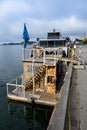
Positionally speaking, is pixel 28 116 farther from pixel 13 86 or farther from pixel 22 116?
pixel 13 86

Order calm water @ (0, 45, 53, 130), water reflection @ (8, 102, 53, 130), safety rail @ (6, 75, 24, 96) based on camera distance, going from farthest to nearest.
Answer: safety rail @ (6, 75, 24, 96)
water reflection @ (8, 102, 53, 130)
calm water @ (0, 45, 53, 130)

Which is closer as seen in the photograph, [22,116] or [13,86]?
[22,116]

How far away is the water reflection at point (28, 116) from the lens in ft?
48.0

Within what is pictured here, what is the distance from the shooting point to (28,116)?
16.5m

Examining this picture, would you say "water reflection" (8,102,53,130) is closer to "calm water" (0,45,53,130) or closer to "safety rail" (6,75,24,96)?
"calm water" (0,45,53,130)

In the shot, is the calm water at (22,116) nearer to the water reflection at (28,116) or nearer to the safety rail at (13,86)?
the water reflection at (28,116)

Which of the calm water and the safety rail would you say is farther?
the safety rail

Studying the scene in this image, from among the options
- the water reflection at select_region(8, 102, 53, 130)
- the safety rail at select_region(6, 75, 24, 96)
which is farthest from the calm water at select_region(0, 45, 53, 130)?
the safety rail at select_region(6, 75, 24, 96)

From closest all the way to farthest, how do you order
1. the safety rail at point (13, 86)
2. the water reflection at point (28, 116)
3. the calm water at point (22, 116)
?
the calm water at point (22, 116) → the water reflection at point (28, 116) → the safety rail at point (13, 86)

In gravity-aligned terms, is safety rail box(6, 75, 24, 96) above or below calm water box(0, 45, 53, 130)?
above

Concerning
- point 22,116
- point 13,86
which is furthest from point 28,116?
point 13,86

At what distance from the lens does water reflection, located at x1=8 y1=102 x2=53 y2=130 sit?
14640 millimetres

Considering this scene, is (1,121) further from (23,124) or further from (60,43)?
(60,43)

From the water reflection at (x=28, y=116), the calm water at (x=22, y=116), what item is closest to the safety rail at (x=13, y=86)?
the calm water at (x=22, y=116)
